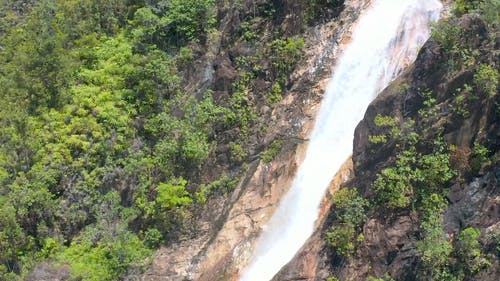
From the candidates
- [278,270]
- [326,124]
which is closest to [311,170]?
[326,124]

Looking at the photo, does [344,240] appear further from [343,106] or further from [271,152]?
[343,106]

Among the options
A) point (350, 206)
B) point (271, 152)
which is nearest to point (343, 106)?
point (271, 152)

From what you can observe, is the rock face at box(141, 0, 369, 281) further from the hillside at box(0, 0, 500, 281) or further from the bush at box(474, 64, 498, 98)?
the bush at box(474, 64, 498, 98)

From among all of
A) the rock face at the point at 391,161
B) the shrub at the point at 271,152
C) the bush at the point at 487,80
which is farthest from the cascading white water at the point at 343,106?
the bush at the point at 487,80

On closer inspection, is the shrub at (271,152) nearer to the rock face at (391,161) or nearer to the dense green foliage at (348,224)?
the rock face at (391,161)

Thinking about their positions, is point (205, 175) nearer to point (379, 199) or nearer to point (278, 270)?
point (278, 270)

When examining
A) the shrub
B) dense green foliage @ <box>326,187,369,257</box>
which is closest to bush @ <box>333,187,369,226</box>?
dense green foliage @ <box>326,187,369,257</box>
